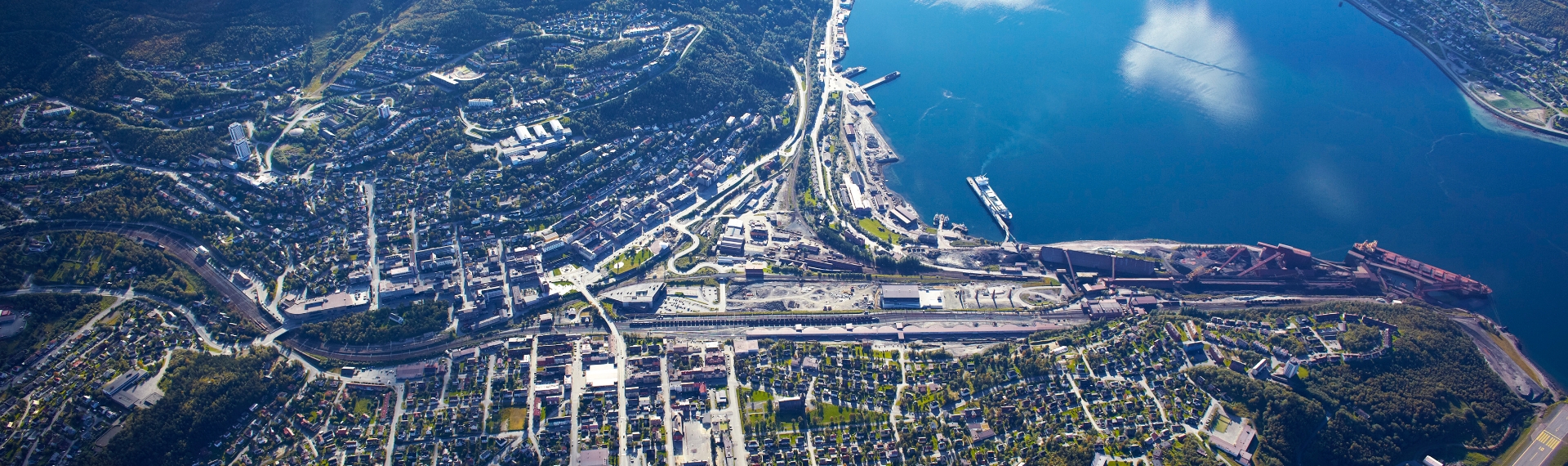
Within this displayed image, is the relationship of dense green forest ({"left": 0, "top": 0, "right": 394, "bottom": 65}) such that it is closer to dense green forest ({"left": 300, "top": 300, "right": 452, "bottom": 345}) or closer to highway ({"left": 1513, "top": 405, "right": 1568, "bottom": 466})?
dense green forest ({"left": 300, "top": 300, "right": 452, "bottom": 345})

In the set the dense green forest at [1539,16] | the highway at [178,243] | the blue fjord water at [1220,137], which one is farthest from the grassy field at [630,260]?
the dense green forest at [1539,16]

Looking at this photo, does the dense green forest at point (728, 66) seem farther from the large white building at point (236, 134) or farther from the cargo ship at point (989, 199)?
the large white building at point (236, 134)

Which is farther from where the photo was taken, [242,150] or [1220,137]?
[1220,137]

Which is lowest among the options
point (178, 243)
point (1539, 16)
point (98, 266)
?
point (98, 266)

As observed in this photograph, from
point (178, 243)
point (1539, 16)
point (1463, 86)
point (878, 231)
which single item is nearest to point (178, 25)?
point (178, 243)

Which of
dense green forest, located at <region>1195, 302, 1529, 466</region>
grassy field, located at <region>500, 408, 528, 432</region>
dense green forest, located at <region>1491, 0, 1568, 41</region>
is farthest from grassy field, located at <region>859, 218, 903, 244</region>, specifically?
dense green forest, located at <region>1491, 0, 1568, 41</region>

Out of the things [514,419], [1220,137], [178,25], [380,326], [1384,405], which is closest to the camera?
[514,419]

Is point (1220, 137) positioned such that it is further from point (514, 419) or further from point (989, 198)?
point (514, 419)
